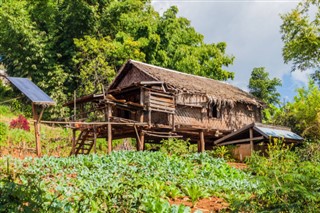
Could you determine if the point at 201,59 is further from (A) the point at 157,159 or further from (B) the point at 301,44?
(A) the point at 157,159

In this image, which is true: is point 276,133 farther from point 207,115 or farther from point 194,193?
point 194,193

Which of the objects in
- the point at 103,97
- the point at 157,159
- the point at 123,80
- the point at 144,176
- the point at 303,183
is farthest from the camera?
the point at 123,80

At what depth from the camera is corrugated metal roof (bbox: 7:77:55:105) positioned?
13.7 meters

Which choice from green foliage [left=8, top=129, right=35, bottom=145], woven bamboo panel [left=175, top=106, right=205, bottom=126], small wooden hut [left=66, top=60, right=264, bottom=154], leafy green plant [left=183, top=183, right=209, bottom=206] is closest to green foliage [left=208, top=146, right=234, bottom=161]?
small wooden hut [left=66, top=60, right=264, bottom=154]

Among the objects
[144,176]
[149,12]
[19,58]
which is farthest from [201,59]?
[144,176]

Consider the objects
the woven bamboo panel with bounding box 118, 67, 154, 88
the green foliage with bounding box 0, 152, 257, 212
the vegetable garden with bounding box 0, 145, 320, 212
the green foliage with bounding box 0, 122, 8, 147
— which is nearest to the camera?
the vegetable garden with bounding box 0, 145, 320, 212

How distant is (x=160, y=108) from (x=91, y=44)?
1338cm

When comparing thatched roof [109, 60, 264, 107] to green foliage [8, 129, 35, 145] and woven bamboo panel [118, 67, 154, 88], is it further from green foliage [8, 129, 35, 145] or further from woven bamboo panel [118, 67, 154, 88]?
green foliage [8, 129, 35, 145]

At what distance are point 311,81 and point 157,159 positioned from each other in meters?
18.1

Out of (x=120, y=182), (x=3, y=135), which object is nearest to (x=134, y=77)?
(x=3, y=135)

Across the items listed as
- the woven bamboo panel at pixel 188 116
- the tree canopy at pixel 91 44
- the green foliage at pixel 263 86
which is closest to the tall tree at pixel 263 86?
the green foliage at pixel 263 86

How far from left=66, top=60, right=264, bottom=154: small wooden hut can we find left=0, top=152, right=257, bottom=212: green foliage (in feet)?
18.9

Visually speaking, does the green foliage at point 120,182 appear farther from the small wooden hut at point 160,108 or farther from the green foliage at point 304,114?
the green foliage at point 304,114

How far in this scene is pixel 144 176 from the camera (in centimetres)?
1087
